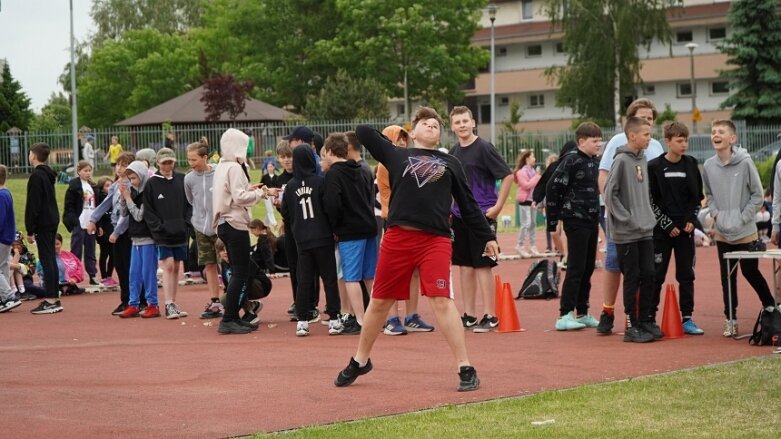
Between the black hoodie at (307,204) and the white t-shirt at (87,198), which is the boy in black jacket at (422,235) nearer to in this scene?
the black hoodie at (307,204)

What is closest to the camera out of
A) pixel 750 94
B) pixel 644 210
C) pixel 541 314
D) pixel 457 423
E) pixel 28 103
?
pixel 457 423

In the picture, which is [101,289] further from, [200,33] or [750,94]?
[200,33]

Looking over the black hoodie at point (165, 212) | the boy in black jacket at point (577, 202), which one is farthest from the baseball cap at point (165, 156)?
the boy in black jacket at point (577, 202)

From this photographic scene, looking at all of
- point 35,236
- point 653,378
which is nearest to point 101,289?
point 35,236

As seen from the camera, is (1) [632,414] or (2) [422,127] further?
(2) [422,127]

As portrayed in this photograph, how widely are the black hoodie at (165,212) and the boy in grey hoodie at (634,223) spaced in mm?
5437

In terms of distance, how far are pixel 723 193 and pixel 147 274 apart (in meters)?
6.91

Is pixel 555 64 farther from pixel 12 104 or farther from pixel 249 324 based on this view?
pixel 249 324

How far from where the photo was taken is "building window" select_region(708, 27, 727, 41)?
271 ft

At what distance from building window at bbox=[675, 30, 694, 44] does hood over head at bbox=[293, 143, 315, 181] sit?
244ft

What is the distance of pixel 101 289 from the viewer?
767 inches

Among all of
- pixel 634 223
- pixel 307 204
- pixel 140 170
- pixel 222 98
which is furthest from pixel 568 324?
pixel 222 98

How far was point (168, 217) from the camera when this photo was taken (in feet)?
49.1

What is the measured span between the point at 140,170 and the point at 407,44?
198 ft
